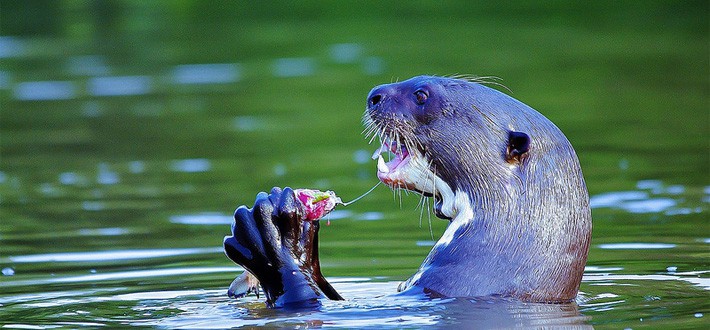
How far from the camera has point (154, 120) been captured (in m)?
15.2

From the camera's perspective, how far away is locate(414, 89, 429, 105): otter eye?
20.6ft

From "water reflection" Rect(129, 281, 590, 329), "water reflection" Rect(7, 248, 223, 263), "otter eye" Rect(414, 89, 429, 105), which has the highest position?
"otter eye" Rect(414, 89, 429, 105)

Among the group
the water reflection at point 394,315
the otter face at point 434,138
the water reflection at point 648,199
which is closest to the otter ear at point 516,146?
the otter face at point 434,138

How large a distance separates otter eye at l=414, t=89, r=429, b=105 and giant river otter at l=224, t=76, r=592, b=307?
0.49ft

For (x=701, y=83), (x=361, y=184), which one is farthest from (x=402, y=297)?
(x=701, y=83)

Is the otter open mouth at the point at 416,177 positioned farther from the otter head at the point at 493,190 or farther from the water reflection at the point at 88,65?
the water reflection at the point at 88,65

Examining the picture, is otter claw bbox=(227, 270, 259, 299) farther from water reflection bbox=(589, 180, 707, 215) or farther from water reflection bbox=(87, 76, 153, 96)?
water reflection bbox=(87, 76, 153, 96)

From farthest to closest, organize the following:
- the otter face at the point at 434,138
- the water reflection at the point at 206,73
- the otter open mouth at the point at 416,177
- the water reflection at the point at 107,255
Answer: the water reflection at the point at 206,73
the water reflection at the point at 107,255
the otter open mouth at the point at 416,177
the otter face at the point at 434,138

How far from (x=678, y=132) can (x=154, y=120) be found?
517 centimetres

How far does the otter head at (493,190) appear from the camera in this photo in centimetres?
588

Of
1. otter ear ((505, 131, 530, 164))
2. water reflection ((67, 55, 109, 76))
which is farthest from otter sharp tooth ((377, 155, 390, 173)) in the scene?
water reflection ((67, 55, 109, 76))

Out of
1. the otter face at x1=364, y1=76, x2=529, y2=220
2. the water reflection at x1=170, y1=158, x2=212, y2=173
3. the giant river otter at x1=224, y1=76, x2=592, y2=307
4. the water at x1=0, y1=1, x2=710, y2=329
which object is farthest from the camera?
the water reflection at x1=170, y1=158, x2=212, y2=173

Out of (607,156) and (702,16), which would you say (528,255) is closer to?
(607,156)

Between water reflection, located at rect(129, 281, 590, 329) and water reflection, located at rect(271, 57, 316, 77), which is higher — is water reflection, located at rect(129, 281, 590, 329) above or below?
below
